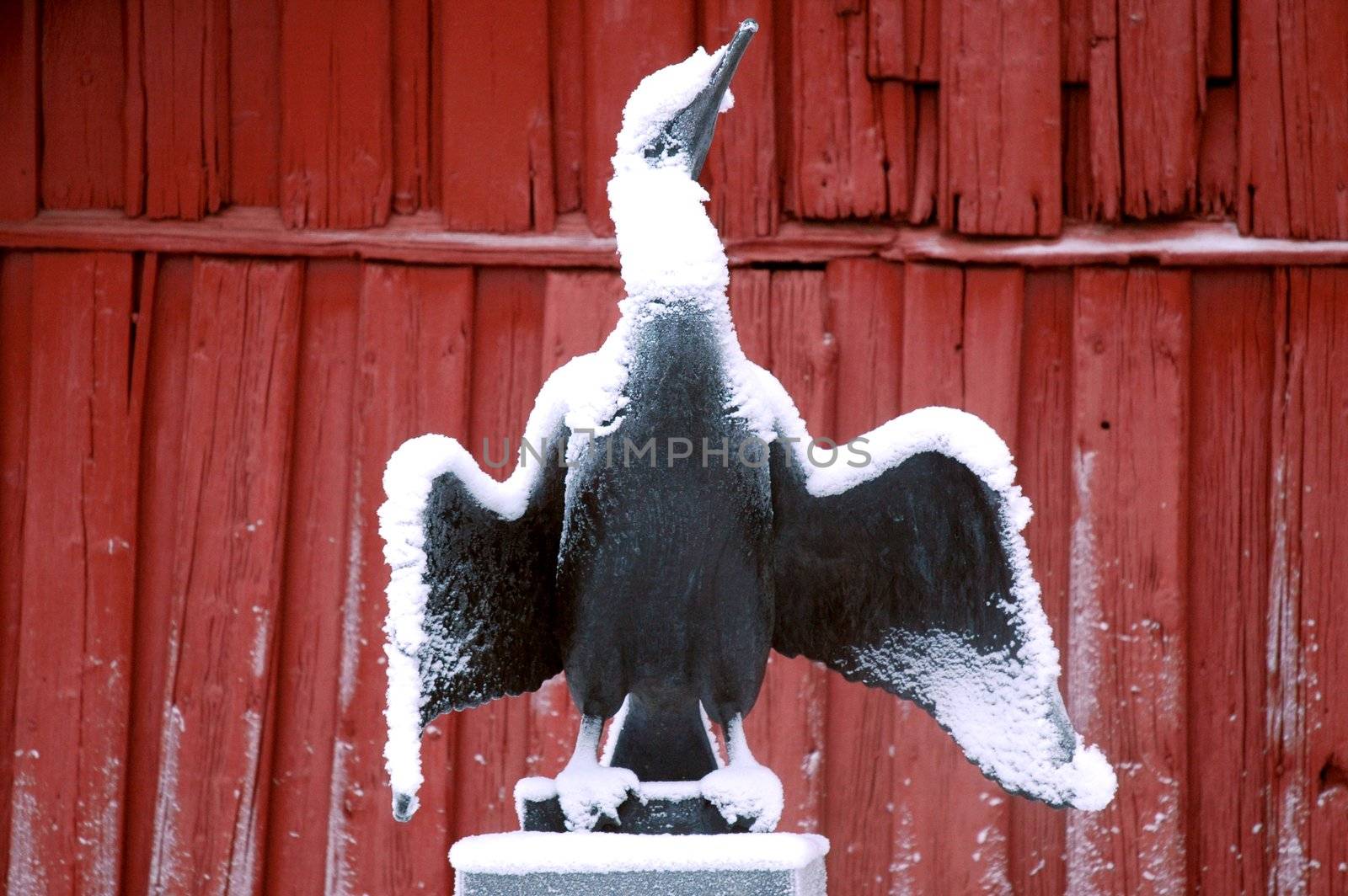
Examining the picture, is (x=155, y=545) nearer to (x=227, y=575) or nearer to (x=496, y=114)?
(x=227, y=575)

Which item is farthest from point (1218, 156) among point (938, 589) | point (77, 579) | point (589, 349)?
point (77, 579)

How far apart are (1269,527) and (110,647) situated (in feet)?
8.20

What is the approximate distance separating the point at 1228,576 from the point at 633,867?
72.0 inches

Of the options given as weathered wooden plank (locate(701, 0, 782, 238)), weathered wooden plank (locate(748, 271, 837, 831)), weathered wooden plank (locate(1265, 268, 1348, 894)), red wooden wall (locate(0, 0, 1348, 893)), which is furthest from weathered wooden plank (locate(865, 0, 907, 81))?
weathered wooden plank (locate(1265, 268, 1348, 894))

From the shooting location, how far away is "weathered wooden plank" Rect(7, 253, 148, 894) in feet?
10.8

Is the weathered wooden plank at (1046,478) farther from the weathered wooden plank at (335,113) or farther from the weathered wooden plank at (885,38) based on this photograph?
the weathered wooden plank at (335,113)

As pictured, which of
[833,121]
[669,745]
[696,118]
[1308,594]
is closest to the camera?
[696,118]

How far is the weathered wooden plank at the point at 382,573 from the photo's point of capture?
3.24 meters

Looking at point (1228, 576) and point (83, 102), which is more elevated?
point (83, 102)

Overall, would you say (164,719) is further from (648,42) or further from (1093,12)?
(1093,12)

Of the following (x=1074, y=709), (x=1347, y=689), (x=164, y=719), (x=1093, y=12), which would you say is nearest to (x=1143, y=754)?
(x=1074, y=709)

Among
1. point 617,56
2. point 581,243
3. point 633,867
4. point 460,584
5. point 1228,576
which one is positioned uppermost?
point 617,56

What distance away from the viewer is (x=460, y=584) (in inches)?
81.7

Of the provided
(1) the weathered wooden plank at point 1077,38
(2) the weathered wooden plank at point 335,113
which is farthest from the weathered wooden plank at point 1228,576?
(2) the weathered wooden plank at point 335,113
